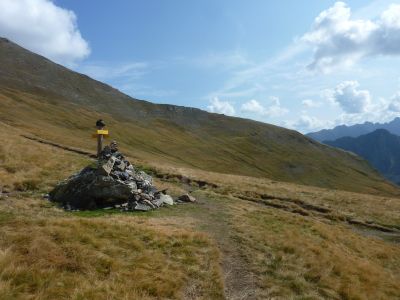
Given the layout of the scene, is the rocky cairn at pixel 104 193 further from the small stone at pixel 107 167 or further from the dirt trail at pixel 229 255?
the dirt trail at pixel 229 255

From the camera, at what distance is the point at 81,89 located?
190375 mm

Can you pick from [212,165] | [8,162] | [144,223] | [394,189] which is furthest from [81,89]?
[144,223]

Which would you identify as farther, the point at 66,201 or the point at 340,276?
the point at 66,201

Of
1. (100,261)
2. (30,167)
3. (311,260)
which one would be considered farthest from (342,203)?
(100,261)

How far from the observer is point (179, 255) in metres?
16.8

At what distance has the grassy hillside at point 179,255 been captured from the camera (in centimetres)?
1272

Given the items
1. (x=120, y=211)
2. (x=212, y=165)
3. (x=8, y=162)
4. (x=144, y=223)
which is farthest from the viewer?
(x=212, y=165)

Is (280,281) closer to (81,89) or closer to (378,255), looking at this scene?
(378,255)

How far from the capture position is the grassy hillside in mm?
12719

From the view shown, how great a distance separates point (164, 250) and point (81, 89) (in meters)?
184

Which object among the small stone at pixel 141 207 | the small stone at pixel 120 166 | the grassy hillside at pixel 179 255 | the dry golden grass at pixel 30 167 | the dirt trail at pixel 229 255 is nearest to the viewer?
the grassy hillside at pixel 179 255

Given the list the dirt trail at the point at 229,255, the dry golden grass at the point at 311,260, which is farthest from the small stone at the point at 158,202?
the dry golden grass at the point at 311,260

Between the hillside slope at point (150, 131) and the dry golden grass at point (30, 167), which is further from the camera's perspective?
the hillside slope at point (150, 131)

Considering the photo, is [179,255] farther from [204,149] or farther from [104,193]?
[204,149]
